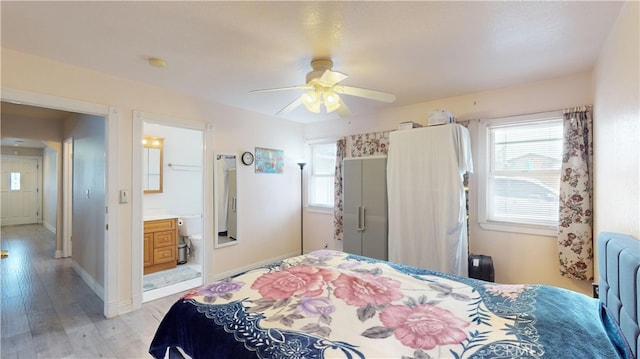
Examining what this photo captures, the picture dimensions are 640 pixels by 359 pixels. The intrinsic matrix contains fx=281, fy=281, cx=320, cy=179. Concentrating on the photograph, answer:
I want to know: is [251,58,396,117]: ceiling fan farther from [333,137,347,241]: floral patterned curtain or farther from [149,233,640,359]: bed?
[333,137,347,241]: floral patterned curtain

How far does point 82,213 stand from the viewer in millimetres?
3988

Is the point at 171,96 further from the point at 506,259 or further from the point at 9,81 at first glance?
the point at 506,259

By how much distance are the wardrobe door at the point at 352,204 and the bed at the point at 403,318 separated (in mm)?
2013

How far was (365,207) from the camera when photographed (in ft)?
12.6

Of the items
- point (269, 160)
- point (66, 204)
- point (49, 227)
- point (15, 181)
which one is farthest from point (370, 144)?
point (15, 181)

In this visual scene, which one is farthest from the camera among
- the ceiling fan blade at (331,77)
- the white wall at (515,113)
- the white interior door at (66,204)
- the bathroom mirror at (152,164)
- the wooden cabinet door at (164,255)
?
the white interior door at (66,204)

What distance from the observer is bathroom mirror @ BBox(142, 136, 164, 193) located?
4734mm

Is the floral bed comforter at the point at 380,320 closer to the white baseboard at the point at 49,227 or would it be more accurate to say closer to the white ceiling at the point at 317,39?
the white ceiling at the point at 317,39

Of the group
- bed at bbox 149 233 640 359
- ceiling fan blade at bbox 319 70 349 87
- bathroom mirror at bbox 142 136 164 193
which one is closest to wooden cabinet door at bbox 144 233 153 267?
bathroom mirror at bbox 142 136 164 193

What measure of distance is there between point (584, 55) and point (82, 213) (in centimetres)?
601

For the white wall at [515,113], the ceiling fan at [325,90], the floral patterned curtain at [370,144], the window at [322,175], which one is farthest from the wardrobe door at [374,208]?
the ceiling fan at [325,90]

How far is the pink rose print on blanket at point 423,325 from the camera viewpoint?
1.17 metres

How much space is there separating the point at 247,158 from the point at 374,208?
1.99 meters

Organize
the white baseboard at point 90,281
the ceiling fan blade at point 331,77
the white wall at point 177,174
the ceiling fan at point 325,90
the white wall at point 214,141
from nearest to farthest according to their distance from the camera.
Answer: the ceiling fan blade at point 331,77
the ceiling fan at point 325,90
the white wall at point 214,141
the white baseboard at point 90,281
the white wall at point 177,174
